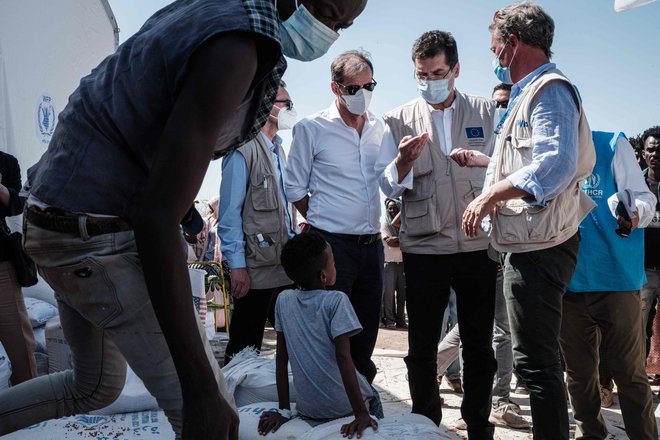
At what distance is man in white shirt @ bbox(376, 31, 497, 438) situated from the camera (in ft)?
10.7

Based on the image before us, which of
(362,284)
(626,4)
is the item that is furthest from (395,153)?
(626,4)

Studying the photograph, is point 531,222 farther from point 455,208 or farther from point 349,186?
point 349,186

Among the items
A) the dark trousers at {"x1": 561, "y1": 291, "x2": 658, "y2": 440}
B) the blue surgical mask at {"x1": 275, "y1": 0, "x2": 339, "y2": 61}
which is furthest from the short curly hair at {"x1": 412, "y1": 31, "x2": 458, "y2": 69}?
the blue surgical mask at {"x1": 275, "y1": 0, "x2": 339, "y2": 61}

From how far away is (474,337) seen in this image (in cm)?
328

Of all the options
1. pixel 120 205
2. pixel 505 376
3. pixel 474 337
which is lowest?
pixel 505 376

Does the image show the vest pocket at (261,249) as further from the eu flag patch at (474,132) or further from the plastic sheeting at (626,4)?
the plastic sheeting at (626,4)

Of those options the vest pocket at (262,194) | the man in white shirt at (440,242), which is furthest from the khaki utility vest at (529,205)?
the vest pocket at (262,194)

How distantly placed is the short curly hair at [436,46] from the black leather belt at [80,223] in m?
2.47

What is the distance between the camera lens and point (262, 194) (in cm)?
380

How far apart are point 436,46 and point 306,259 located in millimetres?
1405

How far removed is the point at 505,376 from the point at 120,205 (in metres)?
Answer: 3.30

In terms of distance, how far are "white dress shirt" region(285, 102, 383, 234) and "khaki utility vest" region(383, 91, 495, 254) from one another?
32cm

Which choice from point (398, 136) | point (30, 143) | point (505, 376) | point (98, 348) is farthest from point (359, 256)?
point (30, 143)

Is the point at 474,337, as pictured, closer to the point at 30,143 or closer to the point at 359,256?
the point at 359,256
